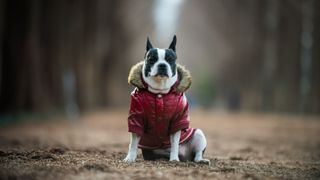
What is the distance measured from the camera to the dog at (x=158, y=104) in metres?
8.28

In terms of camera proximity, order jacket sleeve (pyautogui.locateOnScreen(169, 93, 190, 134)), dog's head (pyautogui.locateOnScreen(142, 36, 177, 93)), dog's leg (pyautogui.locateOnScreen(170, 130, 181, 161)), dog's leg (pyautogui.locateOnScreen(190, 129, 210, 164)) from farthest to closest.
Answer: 1. dog's leg (pyautogui.locateOnScreen(190, 129, 210, 164))
2. dog's leg (pyautogui.locateOnScreen(170, 130, 181, 161))
3. jacket sleeve (pyautogui.locateOnScreen(169, 93, 190, 134))
4. dog's head (pyautogui.locateOnScreen(142, 36, 177, 93))

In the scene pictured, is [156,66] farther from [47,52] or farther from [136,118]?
[47,52]

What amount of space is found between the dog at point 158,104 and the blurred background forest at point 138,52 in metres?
13.6

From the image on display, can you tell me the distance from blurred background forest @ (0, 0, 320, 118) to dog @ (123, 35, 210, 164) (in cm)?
1356

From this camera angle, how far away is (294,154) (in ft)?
41.9

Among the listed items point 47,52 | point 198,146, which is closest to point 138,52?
point 47,52

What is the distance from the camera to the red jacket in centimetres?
828

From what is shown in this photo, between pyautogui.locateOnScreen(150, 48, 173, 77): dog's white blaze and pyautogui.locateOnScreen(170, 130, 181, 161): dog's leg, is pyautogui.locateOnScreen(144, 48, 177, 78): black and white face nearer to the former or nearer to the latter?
pyautogui.locateOnScreen(150, 48, 173, 77): dog's white blaze

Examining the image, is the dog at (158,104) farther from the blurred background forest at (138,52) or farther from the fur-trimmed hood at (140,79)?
the blurred background forest at (138,52)

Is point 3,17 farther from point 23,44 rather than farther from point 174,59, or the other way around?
point 174,59

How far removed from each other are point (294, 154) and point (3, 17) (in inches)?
509

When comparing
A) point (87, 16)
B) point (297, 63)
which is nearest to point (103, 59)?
point (87, 16)

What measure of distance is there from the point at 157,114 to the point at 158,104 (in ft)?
0.50

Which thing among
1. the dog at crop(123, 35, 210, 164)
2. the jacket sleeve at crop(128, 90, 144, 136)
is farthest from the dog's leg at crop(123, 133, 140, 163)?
the jacket sleeve at crop(128, 90, 144, 136)
